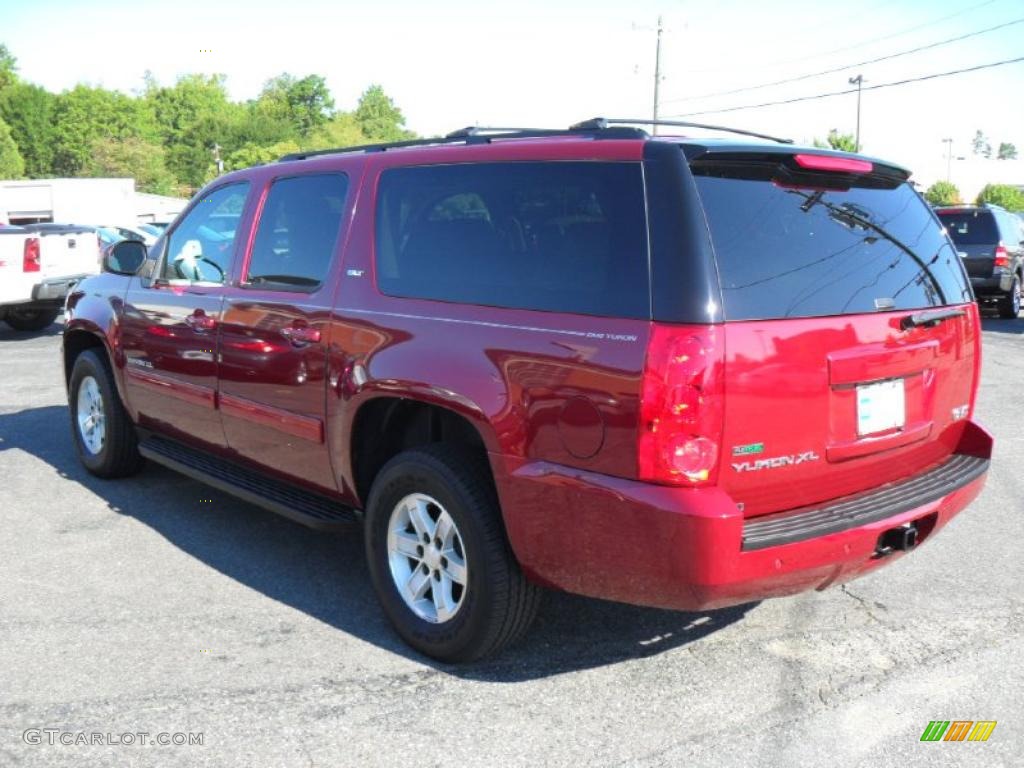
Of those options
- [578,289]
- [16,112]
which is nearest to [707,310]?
[578,289]

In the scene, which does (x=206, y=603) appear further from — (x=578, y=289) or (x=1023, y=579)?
(x=1023, y=579)

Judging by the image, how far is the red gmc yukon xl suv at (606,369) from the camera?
9.72 feet

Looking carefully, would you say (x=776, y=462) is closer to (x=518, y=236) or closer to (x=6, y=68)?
(x=518, y=236)

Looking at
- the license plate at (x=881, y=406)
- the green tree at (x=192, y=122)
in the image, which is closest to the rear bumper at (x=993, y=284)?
the license plate at (x=881, y=406)

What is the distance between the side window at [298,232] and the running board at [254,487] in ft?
3.05

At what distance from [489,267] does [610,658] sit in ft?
4.98

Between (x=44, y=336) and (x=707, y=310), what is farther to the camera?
(x=44, y=336)

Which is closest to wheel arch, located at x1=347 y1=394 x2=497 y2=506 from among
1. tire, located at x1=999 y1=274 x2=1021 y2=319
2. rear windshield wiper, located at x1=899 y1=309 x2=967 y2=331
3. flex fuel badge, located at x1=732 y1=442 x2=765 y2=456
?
flex fuel badge, located at x1=732 y1=442 x2=765 y2=456

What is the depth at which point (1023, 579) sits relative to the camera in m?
4.54

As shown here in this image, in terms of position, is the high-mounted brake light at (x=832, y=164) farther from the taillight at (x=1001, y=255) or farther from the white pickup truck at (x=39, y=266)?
the taillight at (x=1001, y=255)

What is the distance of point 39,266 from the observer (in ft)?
44.3

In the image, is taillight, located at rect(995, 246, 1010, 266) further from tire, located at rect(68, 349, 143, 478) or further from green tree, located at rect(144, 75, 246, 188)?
green tree, located at rect(144, 75, 246, 188)

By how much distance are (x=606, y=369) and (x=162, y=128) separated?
126 m
